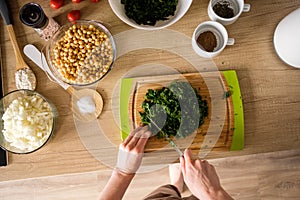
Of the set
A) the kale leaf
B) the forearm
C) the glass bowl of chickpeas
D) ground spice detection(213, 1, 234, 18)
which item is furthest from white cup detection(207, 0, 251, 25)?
the forearm

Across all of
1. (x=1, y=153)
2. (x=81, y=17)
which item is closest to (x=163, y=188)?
(x=1, y=153)

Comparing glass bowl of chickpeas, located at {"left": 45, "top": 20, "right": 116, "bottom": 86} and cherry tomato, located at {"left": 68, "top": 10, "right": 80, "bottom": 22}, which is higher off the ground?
cherry tomato, located at {"left": 68, "top": 10, "right": 80, "bottom": 22}

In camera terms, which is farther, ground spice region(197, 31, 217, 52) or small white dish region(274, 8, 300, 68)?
ground spice region(197, 31, 217, 52)

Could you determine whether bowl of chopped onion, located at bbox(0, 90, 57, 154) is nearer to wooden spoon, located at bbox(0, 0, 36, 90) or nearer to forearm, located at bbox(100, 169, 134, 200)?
wooden spoon, located at bbox(0, 0, 36, 90)

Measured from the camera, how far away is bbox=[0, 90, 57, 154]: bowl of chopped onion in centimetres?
117

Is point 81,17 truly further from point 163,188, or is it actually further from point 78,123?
point 163,188

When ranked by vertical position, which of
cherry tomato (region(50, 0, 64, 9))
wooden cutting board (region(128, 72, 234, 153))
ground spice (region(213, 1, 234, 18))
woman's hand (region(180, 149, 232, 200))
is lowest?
woman's hand (region(180, 149, 232, 200))

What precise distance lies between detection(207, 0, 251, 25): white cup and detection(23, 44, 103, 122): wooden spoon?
Answer: 0.50 metres

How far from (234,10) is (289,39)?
221mm

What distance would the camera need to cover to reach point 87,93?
1258 millimetres

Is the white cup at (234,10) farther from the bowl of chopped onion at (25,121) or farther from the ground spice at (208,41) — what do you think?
the bowl of chopped onion at (25,121)

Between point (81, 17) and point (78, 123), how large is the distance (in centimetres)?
39

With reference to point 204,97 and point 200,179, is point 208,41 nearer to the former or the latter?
point 204,97

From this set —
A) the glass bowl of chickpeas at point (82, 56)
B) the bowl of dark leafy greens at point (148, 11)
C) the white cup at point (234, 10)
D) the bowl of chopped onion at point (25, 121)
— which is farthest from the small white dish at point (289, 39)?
the bowl of chopped onion at point (25, 121)
